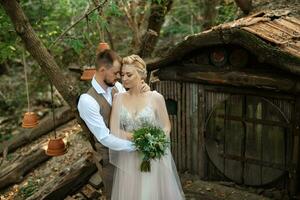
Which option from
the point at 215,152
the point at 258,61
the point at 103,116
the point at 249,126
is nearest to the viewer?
the point at 103,116

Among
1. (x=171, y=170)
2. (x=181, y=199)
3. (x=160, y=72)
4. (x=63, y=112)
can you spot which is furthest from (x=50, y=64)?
(x=63, y=112)

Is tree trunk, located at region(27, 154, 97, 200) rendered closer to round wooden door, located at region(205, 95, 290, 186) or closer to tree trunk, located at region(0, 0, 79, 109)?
round wooden door, located at region(205, 95, 290, 186)

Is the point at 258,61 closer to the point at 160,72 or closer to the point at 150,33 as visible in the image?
the point at 160,72

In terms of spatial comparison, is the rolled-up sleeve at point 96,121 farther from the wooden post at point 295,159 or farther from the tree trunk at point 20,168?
the tree trunk at point 20,168

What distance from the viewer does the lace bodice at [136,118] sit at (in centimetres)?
515

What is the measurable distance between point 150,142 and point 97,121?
654mm

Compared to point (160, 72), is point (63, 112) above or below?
below

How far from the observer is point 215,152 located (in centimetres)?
774

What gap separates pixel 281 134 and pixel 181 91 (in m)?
1.93

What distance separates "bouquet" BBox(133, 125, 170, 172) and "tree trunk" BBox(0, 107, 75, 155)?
6.05 metres

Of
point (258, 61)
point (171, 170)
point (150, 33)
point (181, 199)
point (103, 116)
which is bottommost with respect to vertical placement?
point (181, 199)

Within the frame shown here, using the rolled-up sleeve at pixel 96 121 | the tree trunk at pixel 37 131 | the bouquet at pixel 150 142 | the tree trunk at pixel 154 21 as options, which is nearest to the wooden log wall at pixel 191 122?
the tree trunk at pixel 154 21

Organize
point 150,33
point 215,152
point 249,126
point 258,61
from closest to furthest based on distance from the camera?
point 258,61
point 249,126
point 215,152
point 150,33

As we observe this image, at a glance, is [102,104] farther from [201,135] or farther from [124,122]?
[201,135]
